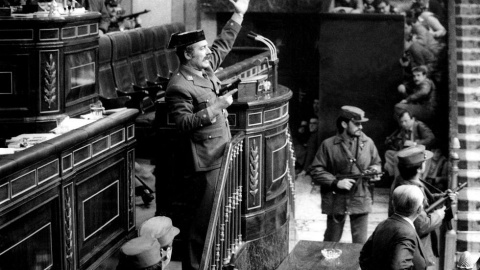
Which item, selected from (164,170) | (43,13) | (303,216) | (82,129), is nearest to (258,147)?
(164,170)

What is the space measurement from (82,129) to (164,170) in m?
1.20

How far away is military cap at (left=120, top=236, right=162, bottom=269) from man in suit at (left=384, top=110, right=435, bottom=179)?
8.93 m

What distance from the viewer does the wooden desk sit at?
777 centimetres

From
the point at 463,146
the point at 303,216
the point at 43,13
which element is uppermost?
the point at 43,13

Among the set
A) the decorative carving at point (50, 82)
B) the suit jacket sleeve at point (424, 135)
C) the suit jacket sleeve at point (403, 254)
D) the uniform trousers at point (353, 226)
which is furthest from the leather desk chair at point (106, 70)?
the suit jacket sleeve at point (403, 254)

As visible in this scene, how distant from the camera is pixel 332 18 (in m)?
15.6

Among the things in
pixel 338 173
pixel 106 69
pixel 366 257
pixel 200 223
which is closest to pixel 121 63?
pixel 106 69

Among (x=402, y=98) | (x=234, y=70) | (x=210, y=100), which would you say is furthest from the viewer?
(x=402, y=98)

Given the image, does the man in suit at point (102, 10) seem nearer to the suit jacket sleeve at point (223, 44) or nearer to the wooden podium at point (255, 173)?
the suit jacket sleeve at point (223, 44)

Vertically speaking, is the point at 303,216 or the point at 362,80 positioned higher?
the point at 362,80

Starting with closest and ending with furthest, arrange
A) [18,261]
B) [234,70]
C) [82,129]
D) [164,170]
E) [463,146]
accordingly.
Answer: [18,261] < [82,129] < [164,170] < [234,70] < [463,146]

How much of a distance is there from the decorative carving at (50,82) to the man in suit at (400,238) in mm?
3732

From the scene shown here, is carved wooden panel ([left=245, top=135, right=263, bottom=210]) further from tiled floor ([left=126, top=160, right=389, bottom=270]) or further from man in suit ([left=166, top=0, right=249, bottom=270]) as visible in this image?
tiled floor ([left=126, top=160, right=389, bottom=270])

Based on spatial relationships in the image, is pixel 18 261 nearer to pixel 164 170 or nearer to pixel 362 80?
pixel 164 170
